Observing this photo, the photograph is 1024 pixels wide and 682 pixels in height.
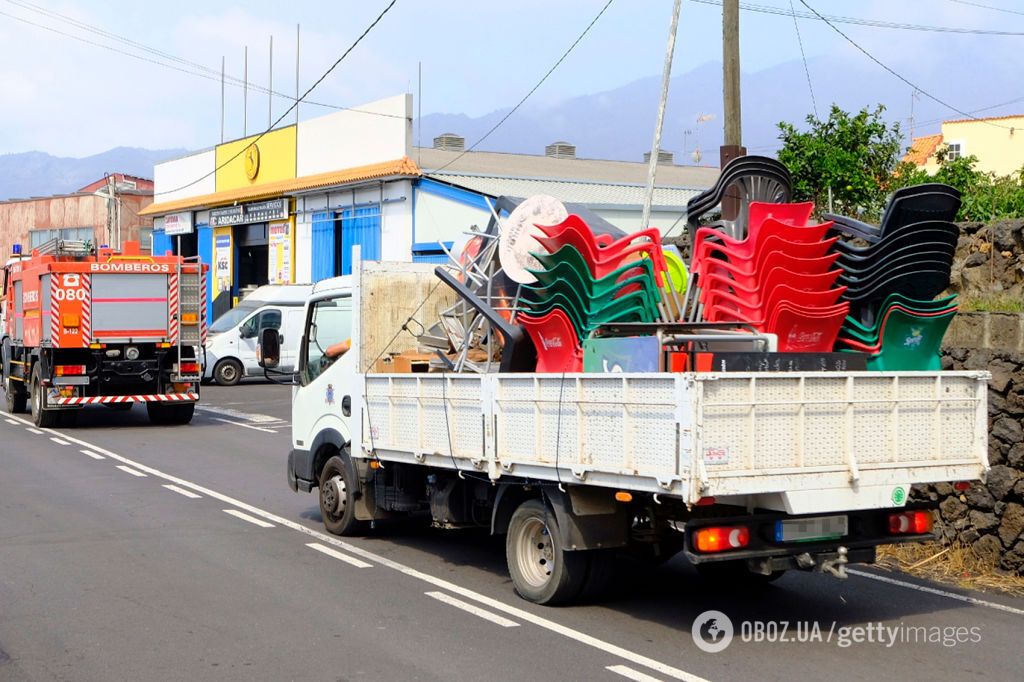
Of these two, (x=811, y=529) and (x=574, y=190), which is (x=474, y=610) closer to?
(x=811, y=529)

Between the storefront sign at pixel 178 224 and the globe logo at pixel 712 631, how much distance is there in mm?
42372

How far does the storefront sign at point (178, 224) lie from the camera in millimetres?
47281

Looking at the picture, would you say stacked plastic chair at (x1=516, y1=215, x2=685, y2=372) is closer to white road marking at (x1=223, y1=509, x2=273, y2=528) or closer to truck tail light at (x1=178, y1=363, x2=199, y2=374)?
white road marking at (x1=223, y1=509, x2=273, y2=528)

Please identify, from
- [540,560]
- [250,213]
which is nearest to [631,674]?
[540,560]

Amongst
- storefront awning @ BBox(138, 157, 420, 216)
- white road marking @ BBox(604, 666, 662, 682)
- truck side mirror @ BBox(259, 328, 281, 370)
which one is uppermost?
storefront awning @ BBox(138, 157, 420, 216)

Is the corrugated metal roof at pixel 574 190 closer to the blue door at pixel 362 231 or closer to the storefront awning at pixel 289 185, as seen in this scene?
the storefront awning at pixel 289 185

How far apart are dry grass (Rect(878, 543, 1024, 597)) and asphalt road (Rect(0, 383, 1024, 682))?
33 centimetres

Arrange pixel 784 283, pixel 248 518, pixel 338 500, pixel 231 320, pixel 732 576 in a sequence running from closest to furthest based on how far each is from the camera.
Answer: pixel 784 283 < pixel 732 576 < pixel 338 500 < pixel 248 518 < pixel 231 320

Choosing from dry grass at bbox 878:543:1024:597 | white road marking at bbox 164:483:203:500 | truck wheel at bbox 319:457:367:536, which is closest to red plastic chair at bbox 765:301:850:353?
dry grass at bbox 878:543:1024:597

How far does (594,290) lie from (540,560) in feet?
6.32

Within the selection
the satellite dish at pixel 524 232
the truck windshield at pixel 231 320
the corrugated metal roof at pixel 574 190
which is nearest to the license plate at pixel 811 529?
the satellite dish at pixel 524 232

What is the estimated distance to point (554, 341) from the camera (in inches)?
337

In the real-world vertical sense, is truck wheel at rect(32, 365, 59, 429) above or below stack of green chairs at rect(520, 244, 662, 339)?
below

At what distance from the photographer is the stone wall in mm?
9188
